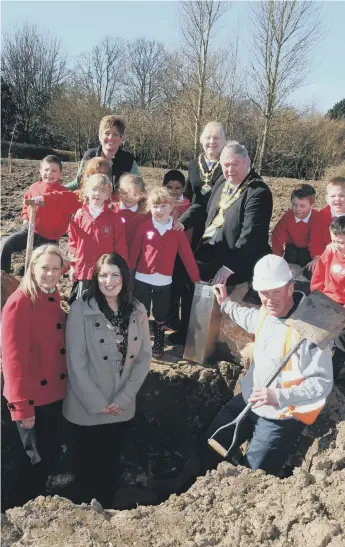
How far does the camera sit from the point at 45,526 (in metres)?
2.77

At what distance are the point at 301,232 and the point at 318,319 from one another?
1776 mm

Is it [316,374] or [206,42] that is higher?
[206,42]

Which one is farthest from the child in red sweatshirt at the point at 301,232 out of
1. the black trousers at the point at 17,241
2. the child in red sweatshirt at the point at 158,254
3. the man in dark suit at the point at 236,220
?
the black trousers at the point at 17,241

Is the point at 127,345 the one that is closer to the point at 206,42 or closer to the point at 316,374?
the point at 316,374

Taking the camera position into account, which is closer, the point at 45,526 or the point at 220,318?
the point at 45,526

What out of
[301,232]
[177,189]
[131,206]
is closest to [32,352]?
[131,206]

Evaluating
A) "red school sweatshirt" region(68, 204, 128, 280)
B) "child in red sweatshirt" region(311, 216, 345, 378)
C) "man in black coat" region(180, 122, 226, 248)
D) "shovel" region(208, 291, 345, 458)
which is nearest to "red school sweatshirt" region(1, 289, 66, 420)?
"red school sweatshirt" region(68, 204, 128, 280)

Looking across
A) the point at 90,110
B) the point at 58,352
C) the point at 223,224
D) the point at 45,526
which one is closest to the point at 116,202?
the point at 223,224

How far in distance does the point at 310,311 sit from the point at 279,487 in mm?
1105

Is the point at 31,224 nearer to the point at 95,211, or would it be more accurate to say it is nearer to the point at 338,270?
the point at 95,211

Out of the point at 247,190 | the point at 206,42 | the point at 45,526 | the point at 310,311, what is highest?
the point at 206,42

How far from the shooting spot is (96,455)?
11.9 ft

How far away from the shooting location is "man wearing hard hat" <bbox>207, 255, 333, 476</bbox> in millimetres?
3189

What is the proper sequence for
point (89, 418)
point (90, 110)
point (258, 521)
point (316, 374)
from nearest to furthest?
point (258, 521)
point (316, 374)
point (89, 418)
point (90, 110)
